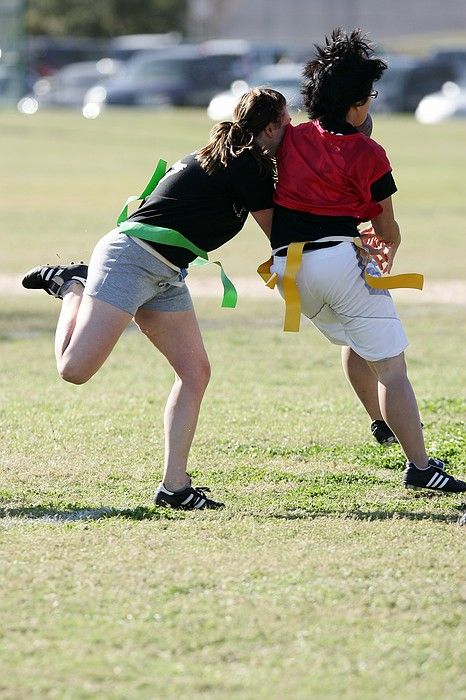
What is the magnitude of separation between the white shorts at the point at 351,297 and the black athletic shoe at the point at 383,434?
1.27 meters

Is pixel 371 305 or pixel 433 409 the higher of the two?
pixel 371 305

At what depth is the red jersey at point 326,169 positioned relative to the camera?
209 inches

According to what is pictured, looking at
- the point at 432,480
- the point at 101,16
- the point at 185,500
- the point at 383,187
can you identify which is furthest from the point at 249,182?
the point at 101,16

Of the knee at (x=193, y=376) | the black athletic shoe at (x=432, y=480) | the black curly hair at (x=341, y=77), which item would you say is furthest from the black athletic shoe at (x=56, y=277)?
the black athletic shoe at (x=432, y=480)

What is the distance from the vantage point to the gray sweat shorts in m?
5.37

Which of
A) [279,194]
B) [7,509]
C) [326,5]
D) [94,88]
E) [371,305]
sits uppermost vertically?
[326,5]

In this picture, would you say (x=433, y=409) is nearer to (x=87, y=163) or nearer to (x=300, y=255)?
(x=300, y=255)

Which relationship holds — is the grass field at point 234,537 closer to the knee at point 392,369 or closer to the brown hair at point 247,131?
the knee at point 392,369

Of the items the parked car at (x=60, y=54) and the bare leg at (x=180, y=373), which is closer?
the bare leg at (x=180, y=373)

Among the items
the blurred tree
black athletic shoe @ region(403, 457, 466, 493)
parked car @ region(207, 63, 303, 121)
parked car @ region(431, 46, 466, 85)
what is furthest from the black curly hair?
the blurred tree

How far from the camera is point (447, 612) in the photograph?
4.14m

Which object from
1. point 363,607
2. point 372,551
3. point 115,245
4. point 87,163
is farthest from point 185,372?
point 87,163

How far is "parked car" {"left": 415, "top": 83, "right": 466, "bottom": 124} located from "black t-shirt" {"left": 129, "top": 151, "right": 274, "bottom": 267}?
33080mm

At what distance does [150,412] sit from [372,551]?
3.03 meters
